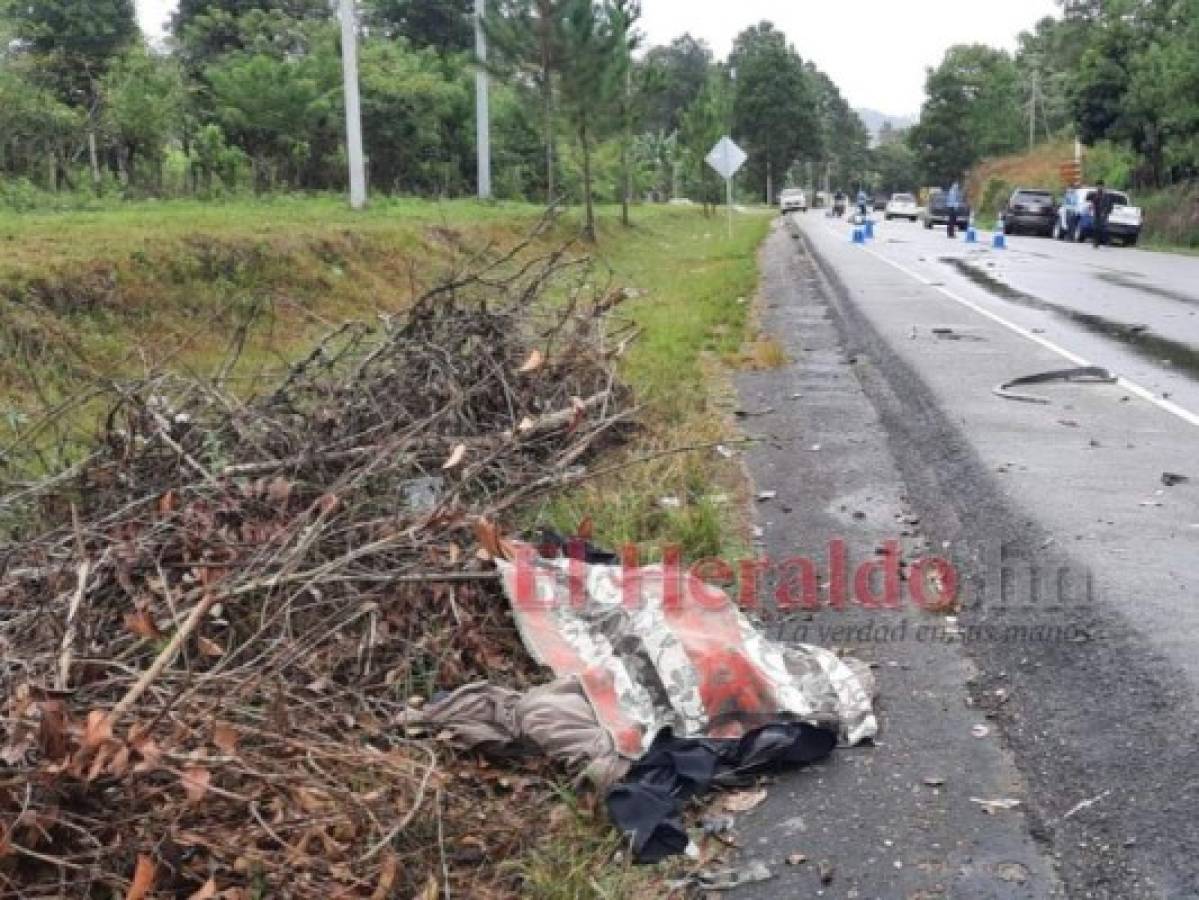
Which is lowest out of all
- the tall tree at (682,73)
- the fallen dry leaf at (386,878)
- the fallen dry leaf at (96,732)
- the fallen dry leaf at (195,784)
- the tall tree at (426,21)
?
the fallen dry leaf at (386,878)

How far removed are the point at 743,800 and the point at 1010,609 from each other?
173 cm

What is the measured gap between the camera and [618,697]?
142 inches

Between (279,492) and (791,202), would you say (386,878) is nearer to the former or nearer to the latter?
(279,492)

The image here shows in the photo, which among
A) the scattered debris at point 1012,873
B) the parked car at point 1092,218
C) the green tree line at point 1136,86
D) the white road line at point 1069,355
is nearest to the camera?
the scattered debris at point 1012,873

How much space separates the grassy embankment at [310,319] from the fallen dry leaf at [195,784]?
2.73ft

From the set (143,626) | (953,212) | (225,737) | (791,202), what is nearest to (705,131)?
(953,212)

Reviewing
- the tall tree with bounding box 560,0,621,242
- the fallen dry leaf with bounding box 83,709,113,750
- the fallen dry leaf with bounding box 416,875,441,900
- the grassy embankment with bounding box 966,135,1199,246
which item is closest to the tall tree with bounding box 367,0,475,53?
the grassy embankment with bounding box 966,135,1199,246

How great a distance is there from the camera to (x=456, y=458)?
4.98 m

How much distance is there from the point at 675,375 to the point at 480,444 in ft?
12.9

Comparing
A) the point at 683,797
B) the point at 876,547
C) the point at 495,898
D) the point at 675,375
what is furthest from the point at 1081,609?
Result: the point at 675,375

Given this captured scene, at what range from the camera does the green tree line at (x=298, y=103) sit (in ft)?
Result: 81.7

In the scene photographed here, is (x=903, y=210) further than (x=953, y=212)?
Yes

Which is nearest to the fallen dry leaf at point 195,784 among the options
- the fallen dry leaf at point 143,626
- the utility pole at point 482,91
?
the fallen dry leaf at point 143,626

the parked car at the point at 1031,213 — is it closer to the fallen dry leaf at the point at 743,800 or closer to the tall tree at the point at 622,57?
the tall tree at the point at 622,57
